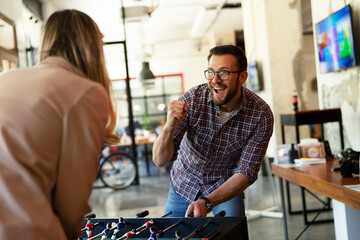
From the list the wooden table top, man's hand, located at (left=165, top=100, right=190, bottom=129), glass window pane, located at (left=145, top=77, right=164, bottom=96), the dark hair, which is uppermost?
glass window pane, located at (left=145, top=77, right=164, bottom=96)

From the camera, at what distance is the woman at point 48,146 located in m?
1.02

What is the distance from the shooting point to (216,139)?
8.14ft

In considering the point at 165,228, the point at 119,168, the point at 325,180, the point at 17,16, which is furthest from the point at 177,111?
the point at 119,168

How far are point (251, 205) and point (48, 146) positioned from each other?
197 inches

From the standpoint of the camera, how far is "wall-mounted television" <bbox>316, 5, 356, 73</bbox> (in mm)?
4023

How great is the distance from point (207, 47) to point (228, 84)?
42.2 ft

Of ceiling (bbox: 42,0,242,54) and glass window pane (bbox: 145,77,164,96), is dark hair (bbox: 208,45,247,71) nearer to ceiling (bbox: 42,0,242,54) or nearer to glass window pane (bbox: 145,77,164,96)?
ceiling (bbox: 42,0,242,54)

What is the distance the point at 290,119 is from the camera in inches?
183

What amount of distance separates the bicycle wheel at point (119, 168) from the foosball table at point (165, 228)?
21.3 feet

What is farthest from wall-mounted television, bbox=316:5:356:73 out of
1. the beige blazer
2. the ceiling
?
the ceiling

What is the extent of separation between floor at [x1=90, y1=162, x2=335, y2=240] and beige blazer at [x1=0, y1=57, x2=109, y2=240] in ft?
11.4

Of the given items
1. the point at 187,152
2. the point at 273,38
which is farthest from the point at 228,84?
the point at 273,38

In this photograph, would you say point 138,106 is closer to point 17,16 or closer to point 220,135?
point 17,16

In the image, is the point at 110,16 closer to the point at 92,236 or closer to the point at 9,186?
the point at 92,236
